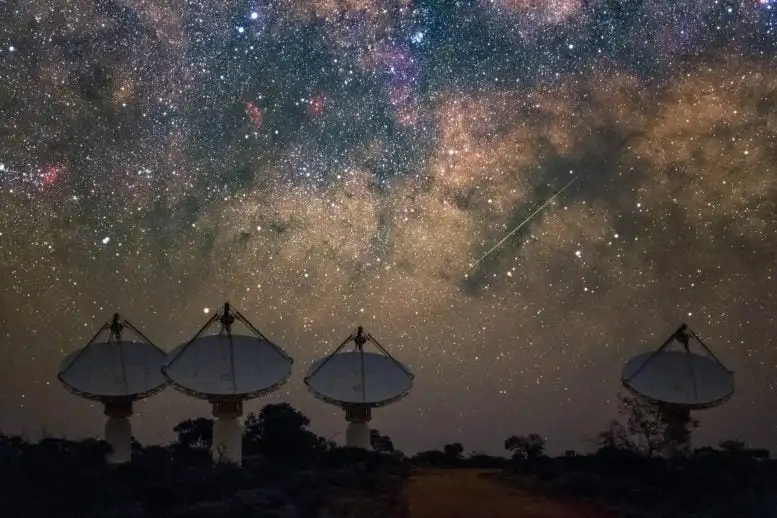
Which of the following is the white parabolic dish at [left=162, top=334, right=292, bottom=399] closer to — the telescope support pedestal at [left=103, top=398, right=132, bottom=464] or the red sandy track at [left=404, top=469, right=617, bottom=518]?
the telescope support pedestal at [left=103, top=398, right=132, bottom=464]

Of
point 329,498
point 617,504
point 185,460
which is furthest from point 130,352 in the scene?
point 617,504

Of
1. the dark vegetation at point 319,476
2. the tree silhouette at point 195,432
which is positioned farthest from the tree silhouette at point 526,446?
the tree silhouette at point 195,432

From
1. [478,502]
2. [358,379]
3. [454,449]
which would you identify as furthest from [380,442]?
[478,502]

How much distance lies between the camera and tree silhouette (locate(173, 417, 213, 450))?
139 feet

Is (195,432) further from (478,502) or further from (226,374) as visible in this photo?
(478,502)

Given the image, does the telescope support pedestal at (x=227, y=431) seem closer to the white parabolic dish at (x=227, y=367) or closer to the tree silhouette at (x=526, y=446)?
the white parabolic dish at (x=227, y=367)

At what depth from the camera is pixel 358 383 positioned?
3678 centimetres

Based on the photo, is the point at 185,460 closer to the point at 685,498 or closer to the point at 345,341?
the point at 345,341

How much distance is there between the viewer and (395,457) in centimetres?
3903

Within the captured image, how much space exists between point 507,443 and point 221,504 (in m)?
23.9

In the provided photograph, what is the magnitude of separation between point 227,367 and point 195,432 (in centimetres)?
1418

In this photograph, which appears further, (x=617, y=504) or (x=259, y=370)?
(x=259, y=370)

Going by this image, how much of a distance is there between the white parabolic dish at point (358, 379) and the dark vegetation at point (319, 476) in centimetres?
296

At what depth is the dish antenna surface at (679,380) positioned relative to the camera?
108 feet
